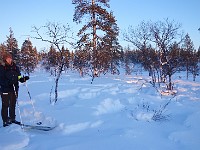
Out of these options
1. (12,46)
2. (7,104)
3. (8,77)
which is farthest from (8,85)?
(12,46)

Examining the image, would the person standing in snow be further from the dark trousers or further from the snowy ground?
the snowy ground

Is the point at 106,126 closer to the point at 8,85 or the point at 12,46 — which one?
the point at 8,85

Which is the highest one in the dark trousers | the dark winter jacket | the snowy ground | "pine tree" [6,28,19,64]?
"pine tree" [6,28,19,64]

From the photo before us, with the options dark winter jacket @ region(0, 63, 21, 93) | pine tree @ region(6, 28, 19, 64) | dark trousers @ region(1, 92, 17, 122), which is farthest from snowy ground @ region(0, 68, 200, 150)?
pine tree @ region(6, 28, 19, 64)

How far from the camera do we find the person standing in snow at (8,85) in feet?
24.8

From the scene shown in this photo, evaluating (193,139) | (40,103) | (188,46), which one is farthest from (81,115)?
(188,46)

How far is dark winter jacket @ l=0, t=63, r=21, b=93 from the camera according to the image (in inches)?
298

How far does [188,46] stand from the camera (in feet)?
186

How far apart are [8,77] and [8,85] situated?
254mm

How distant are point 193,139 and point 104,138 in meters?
2.12

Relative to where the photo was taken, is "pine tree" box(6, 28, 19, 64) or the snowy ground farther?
"pine tree" box(6, 28, 19, 64)

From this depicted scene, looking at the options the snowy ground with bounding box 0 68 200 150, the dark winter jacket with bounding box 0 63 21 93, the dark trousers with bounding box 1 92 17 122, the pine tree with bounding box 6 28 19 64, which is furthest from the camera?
the pine tree with bounding box 6 28 19 64

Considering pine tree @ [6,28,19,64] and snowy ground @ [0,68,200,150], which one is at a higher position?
pine tree @ [6,28,19,64]

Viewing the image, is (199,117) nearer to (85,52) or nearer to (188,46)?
(85,52)
